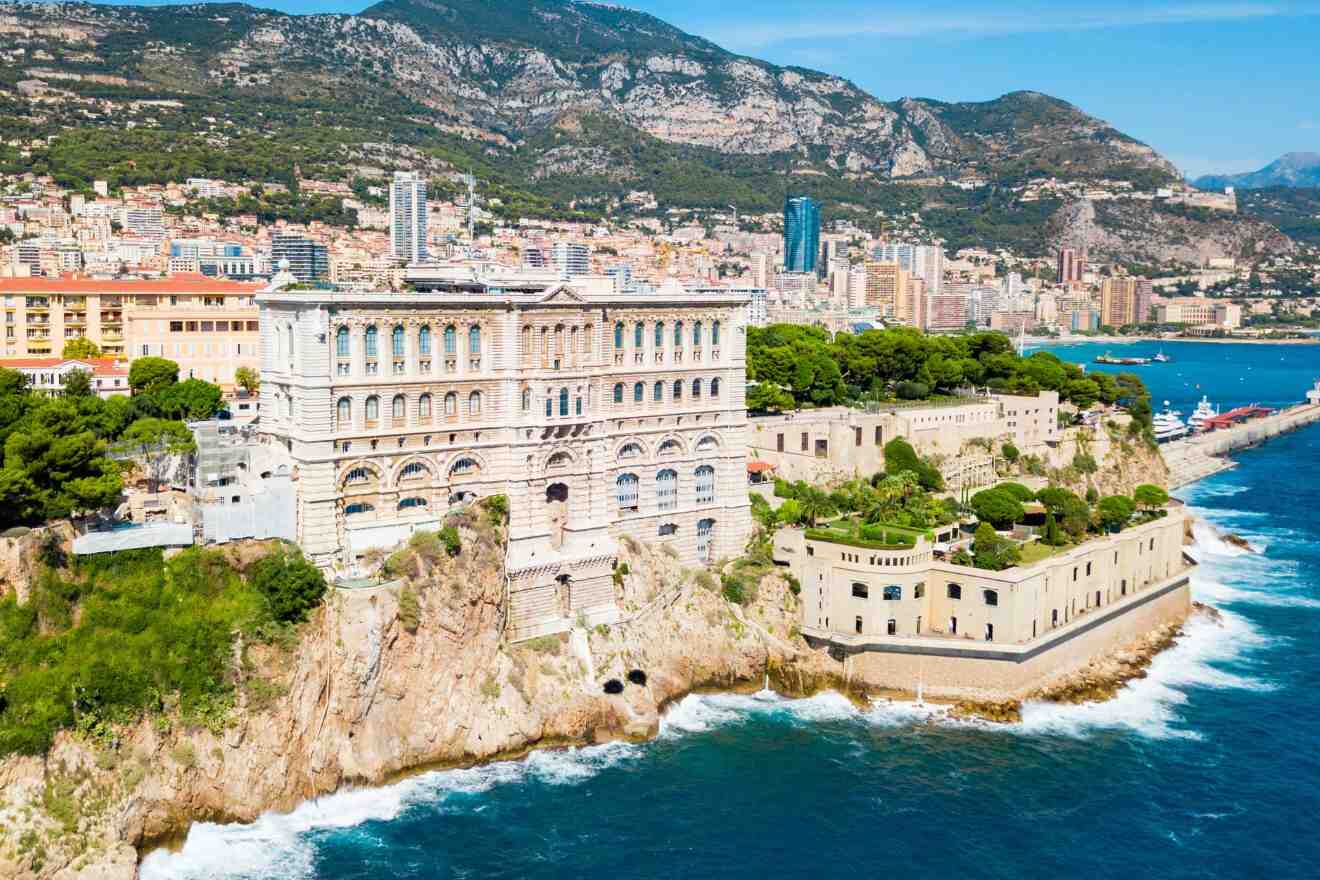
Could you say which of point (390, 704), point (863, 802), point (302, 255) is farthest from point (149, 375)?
point (302, 255)

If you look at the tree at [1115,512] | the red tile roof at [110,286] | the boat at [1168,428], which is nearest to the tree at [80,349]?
the red tile roof at [110,286]

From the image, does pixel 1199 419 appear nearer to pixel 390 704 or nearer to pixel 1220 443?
pixel 1220 443

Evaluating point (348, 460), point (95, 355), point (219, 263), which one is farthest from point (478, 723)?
point (219, 263)

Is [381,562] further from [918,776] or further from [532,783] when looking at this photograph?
[918,776]

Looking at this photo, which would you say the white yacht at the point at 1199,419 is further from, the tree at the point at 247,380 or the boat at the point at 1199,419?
the tree at the point at 247,380

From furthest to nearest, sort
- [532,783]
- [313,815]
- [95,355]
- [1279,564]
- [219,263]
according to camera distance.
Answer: [219,263], [1279,564], [95,355], [532,783], [313,815]
